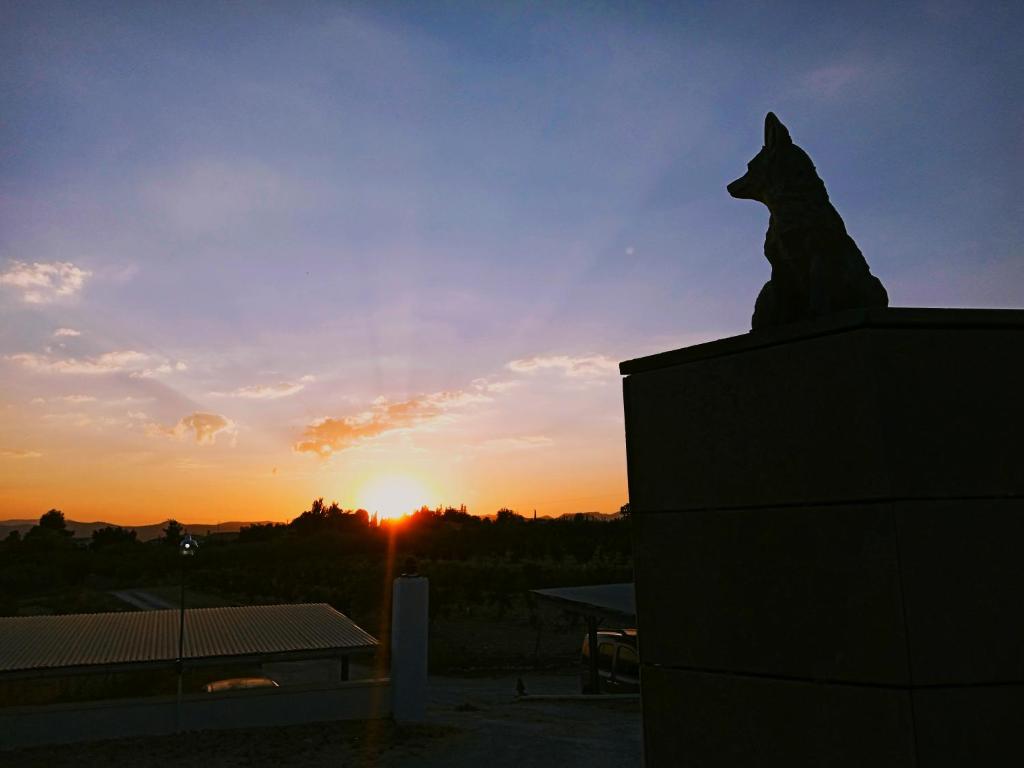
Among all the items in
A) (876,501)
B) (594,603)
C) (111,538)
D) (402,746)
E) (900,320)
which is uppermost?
(900,320)

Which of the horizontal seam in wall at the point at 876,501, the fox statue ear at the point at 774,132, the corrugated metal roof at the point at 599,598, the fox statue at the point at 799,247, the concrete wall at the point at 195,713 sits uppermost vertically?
the fox statue ear at the point at 774,132

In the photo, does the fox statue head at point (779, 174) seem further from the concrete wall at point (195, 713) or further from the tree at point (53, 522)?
the tree at point (53, 522)

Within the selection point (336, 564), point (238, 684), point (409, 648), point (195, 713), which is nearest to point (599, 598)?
point (409, 648)

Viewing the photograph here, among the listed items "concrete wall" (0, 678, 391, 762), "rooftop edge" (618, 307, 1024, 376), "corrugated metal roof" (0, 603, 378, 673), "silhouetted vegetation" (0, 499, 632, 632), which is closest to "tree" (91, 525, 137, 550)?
"silhouetted vegetation" (0, 499, 632, 632)

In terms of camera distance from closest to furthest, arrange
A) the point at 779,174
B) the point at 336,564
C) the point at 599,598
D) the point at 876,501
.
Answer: the point at 876,501 → the point at 779,174 → the point at 599,598 → the point at 336,564

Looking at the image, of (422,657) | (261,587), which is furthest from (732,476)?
(261,587)

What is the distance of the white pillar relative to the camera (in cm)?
1609

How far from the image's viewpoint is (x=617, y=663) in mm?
19516

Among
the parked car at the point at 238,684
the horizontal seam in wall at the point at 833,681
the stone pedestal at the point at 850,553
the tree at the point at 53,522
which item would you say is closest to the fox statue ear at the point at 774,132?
the stone pedestal at the point at 850,553

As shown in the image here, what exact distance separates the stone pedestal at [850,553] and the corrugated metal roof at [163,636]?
13396 millimetres

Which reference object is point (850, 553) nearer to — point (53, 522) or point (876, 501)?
point (876, 501)

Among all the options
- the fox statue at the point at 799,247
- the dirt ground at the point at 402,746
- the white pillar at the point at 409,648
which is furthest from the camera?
the white pillar at the point at 409,648

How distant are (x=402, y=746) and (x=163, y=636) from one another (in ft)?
19.2

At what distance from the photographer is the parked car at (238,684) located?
54.4ft
